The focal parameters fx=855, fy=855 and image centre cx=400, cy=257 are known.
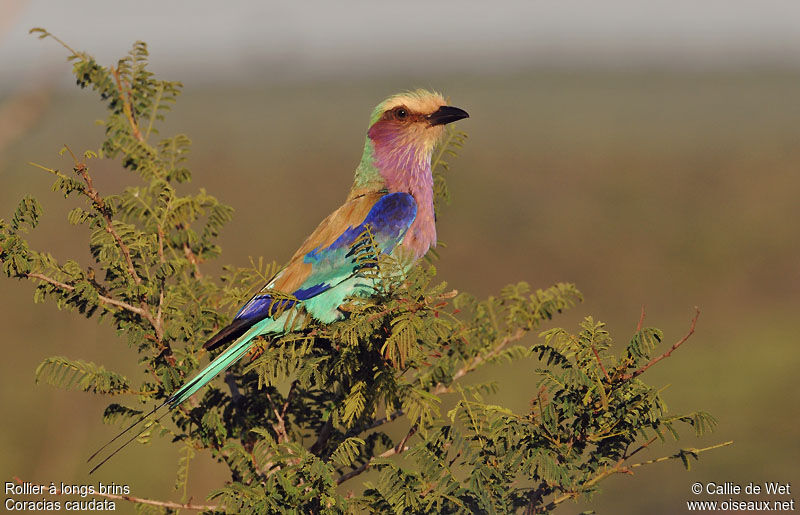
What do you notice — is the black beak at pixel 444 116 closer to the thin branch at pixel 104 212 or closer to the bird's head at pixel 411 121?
the bird's head at pixel 411 121

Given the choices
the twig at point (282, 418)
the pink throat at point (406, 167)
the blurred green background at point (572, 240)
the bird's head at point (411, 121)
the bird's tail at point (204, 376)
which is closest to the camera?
the bird's tail at point (204, 376)

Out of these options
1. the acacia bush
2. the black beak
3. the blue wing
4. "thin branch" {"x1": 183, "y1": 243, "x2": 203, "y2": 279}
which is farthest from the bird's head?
"thin branch" {"x1": 183, "y1": 243, "x2": 203, "y2": 279}

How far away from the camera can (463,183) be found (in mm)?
27594

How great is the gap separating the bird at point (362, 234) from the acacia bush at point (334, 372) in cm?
9

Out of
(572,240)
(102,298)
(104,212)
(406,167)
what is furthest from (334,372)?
(572,240)

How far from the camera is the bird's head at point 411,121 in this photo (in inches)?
188

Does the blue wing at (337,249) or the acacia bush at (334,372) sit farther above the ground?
the blue wing at (337,249)

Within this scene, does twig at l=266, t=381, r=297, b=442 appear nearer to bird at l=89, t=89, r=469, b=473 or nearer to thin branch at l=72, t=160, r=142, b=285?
bird at l=89, t=89, r=469, b=473

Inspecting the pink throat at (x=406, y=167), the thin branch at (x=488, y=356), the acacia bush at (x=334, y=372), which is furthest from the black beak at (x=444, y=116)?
the thin branch at (x=488, y=356)

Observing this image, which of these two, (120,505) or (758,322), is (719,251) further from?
(120,505)

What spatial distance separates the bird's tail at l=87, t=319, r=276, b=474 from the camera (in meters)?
3.12

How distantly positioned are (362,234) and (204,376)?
81 centimetres

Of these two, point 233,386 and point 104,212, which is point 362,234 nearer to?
point 233,386

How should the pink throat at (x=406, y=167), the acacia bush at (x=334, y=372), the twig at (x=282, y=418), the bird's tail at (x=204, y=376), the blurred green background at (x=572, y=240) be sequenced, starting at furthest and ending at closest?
the blurred green background at (x=572, y=240) < the pink throat at (x=406, y=167) < the twig at (x=282, y=418) < the bird's tail at (x=204, y=376) < the acacia bush at (x=334, y=372)
